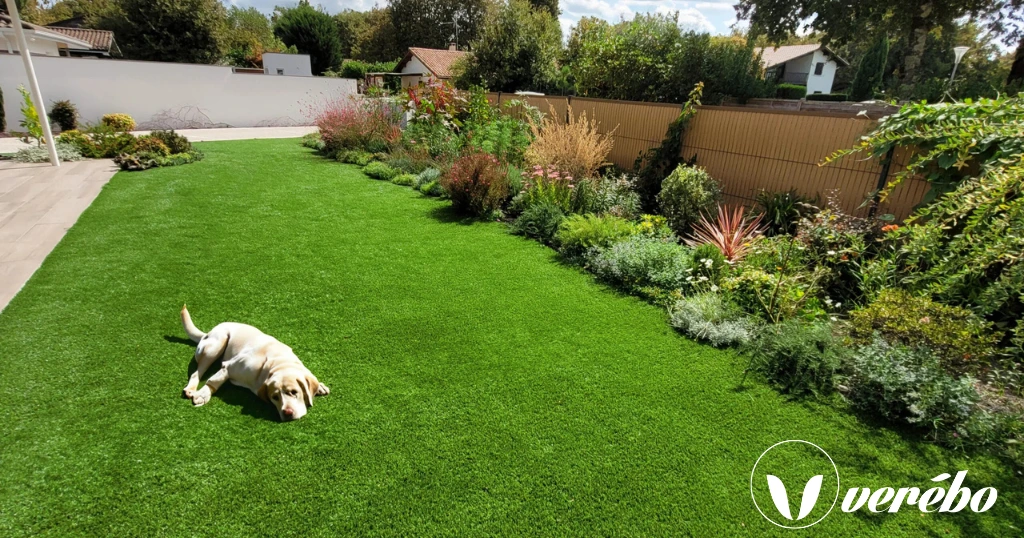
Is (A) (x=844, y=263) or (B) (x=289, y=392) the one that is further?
(A) (x=844, y=263)

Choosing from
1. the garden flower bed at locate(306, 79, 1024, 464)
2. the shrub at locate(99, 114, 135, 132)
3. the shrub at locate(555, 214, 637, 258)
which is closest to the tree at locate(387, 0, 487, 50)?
the shrub at locate(99, 114, 135, 132)

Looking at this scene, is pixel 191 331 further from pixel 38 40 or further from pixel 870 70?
pixel 870 70

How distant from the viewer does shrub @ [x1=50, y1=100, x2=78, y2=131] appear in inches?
526

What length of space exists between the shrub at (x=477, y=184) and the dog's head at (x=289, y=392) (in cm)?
411

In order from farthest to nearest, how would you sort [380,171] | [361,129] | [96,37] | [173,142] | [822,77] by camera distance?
[822,77] < [96,37] < [361,129] < [173,142] < [380,171]

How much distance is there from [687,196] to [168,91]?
1903 cm

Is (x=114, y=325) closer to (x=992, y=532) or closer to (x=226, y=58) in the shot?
(x=992, y=532)

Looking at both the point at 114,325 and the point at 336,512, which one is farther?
the point at 114,325

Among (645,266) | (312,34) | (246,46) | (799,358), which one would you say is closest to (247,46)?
(246,46)

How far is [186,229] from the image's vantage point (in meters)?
5.43

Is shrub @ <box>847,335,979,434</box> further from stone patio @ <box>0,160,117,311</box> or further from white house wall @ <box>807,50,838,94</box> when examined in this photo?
white house wall @ <box>807,50,838,94</box>

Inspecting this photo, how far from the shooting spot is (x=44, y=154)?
29.5ft

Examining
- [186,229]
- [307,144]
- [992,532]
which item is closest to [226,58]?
[307,144]

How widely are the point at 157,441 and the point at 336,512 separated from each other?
44.2 inches
